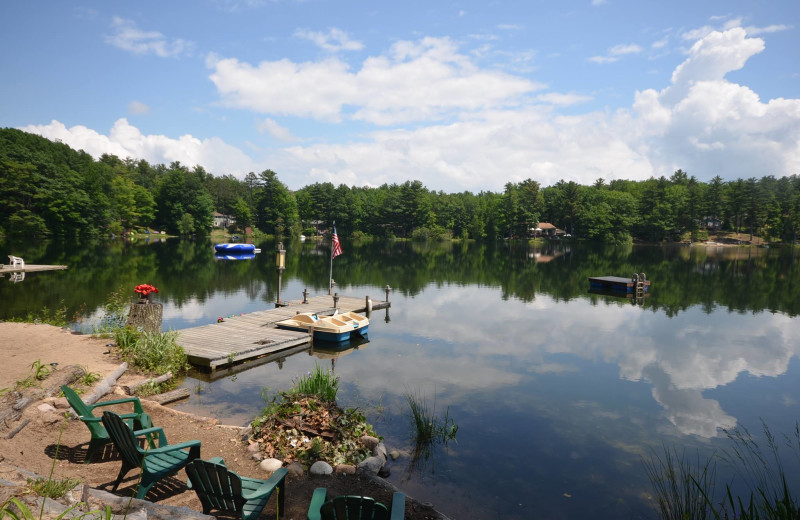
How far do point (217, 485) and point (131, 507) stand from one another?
834mm

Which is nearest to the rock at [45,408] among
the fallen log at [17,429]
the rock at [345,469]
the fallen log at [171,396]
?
the fallen log at [17,429]

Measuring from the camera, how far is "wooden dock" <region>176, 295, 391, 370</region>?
13780mm

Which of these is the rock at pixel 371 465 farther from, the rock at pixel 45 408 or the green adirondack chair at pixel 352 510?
the rock at pixel 45 408

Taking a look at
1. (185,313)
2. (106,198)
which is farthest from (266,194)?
(185,313)

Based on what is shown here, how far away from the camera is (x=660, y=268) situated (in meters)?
47.7

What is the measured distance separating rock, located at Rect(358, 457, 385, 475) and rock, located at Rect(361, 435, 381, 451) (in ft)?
1.19

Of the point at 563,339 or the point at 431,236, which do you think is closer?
the point at 563,339

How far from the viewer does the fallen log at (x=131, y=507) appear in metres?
4.12

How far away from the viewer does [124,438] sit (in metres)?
5.51

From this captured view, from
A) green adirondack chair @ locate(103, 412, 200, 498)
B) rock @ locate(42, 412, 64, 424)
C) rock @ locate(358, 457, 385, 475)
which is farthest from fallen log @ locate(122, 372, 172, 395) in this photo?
rock @ locate(358, 457, 385, 475)

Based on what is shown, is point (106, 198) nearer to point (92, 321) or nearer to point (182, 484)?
point (92, 321)

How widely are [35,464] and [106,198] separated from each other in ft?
258

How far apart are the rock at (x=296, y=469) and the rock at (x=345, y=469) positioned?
0.49 metres

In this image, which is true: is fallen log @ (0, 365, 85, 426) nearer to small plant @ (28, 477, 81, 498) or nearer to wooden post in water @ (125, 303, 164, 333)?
small plant @ (28, 477, 81, 498)
